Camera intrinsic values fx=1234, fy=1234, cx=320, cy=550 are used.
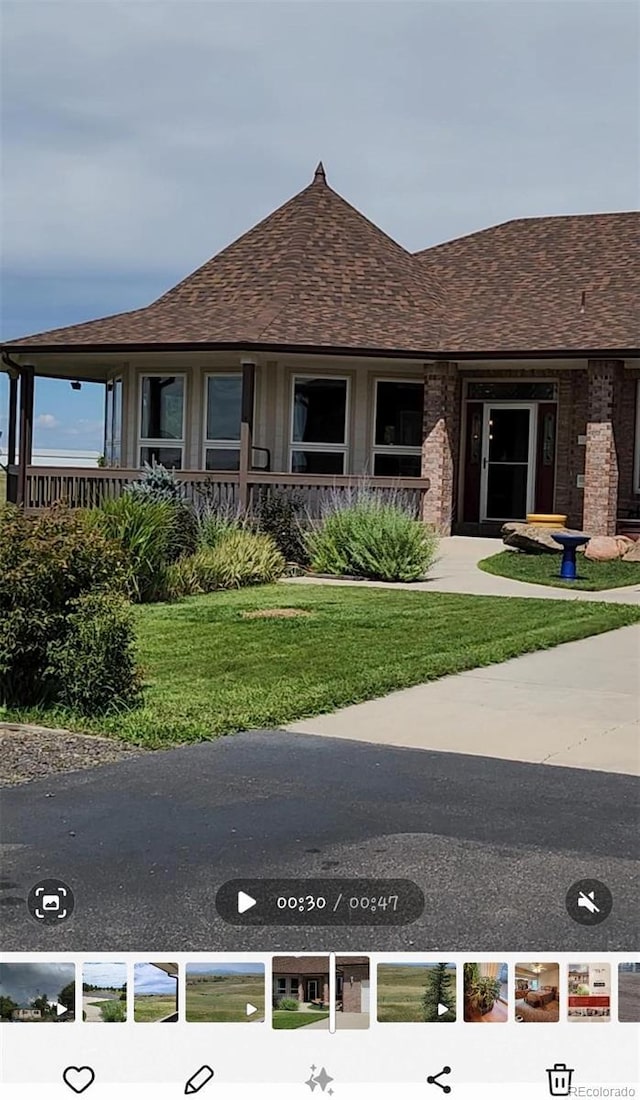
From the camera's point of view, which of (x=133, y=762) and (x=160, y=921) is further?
(x=133, y=762)

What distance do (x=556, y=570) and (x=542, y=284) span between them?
8.09 m

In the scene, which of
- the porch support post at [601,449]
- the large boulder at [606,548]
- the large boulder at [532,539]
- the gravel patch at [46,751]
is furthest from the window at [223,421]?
the gravel patch at [46,751]

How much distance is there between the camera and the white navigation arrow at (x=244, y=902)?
235 centimetres

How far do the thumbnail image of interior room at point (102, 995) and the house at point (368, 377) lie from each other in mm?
17086

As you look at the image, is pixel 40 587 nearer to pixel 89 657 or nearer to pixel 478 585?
pixel 89 657

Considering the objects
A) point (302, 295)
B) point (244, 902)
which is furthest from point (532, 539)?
point (244, 902)

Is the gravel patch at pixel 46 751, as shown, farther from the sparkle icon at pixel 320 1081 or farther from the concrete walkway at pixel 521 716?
the sparkle icon at pixel 320 1081

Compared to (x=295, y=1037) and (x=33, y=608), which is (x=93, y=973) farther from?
(x=33, y=608)

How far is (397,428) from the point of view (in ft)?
70.3

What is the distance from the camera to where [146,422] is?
22.0m

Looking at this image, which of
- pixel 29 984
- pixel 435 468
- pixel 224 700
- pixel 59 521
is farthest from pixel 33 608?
pixel 435 468

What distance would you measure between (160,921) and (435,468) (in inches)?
711

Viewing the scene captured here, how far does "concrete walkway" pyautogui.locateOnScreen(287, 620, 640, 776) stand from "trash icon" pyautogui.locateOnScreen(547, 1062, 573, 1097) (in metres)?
3.90

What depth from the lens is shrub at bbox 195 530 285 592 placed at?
14.7 metres
